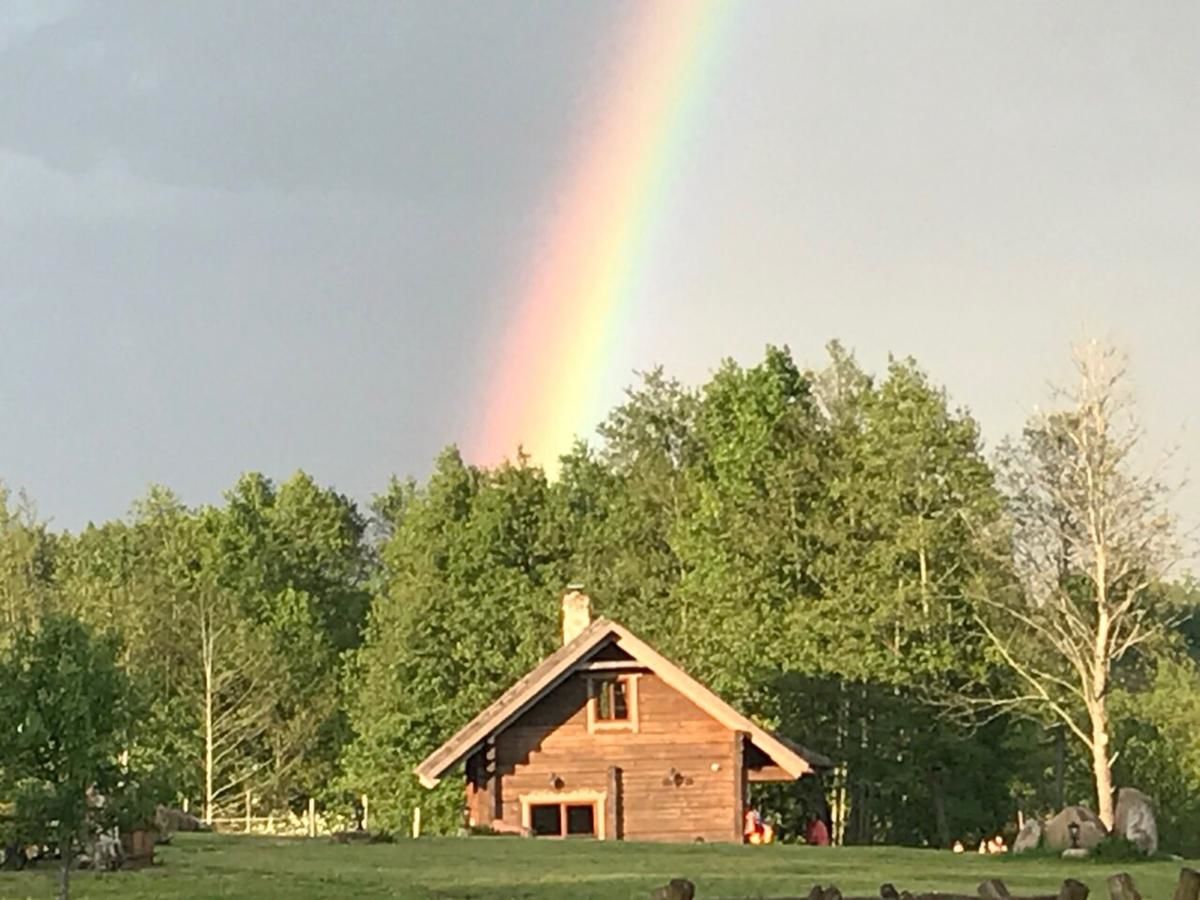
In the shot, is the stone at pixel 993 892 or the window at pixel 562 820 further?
the window at pixel 562 820

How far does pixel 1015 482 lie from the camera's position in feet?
165

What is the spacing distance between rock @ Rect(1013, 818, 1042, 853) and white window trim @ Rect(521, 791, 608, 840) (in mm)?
9307

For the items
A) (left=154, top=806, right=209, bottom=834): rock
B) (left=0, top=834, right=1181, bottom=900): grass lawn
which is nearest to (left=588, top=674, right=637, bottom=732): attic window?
(left=0, top=834, right=1181, bottom=900): grass lawn

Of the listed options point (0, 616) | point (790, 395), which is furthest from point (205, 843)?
point (0, 616)

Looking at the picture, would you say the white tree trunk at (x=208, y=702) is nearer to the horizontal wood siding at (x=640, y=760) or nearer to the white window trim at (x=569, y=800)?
the white window trim at (x=569, y=800)

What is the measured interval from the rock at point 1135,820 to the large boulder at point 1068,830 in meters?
0.56

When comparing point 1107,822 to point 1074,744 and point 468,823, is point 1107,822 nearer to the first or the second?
point 468,823

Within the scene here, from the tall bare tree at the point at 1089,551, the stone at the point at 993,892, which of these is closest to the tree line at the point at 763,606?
the tall bare tree at the point at 1089,551

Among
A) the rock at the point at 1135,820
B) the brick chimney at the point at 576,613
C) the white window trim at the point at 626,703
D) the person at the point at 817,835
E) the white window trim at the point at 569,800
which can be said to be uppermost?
the brick chimney at the point at 576,613

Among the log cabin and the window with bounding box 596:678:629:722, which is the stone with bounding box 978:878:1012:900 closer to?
the log cabin

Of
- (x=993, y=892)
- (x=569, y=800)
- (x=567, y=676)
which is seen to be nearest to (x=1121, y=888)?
(x=993, y=892)

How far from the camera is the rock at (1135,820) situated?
4253 cm

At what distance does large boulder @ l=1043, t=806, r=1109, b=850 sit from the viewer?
1592 inches

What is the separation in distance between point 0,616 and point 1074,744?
41190 millimetres
